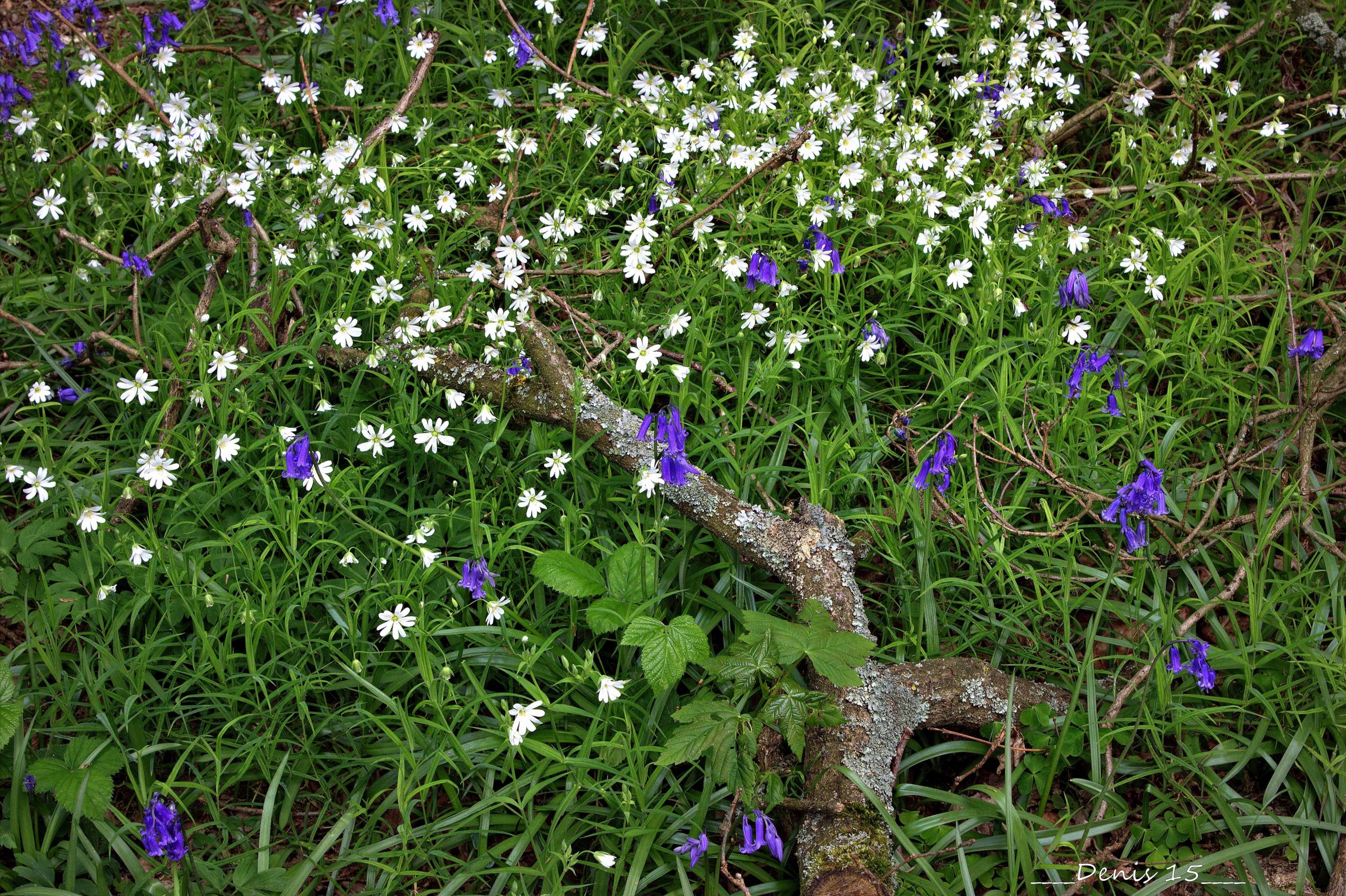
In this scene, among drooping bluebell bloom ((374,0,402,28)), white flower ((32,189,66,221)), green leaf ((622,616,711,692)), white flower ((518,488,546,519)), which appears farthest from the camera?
drooping bluebell bloom ((374,0,402,28))

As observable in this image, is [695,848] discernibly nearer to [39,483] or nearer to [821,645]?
[821,645]

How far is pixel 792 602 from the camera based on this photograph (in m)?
2.50

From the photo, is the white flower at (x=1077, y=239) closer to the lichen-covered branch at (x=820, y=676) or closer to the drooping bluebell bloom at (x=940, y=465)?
the drooping bluebell bloom at (x=940, y=465)

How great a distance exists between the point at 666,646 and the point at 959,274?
68.4 inches

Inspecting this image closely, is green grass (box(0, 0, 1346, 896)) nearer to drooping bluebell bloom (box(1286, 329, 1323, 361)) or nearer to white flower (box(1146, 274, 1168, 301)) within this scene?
white flower (box(1146, 274, 1168, 301))

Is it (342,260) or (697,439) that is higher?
(342,260)

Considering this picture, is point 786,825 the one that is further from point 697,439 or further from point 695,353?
point 695,353

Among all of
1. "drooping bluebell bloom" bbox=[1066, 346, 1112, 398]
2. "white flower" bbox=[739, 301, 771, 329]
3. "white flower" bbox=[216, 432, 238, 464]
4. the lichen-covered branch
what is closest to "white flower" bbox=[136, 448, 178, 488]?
"white flower" bbox=[216, 432, 238, 464]

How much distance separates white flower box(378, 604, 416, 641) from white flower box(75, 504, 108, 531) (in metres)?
0.83

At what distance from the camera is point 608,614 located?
2.27m

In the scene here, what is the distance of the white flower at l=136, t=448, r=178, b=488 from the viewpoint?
8.20 feet

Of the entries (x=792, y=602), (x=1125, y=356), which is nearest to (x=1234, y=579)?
(x=1125, y=356)

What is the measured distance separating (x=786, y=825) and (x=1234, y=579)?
4.68 feet

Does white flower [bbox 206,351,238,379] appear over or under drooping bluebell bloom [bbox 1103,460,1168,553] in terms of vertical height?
over
